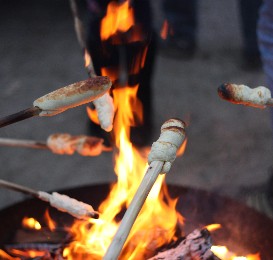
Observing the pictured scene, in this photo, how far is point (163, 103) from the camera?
4492mm

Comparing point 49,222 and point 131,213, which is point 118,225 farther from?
point 131,213

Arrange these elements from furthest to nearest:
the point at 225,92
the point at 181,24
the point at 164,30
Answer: the point at 181,24
the point at 164,30
the point at 225,92

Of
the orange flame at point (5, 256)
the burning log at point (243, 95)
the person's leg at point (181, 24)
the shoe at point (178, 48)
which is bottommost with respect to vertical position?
the shoe at point (178, 48)

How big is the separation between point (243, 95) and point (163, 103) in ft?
9.77

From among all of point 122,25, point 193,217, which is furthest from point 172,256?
point 122,25

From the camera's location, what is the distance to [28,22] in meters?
6.28

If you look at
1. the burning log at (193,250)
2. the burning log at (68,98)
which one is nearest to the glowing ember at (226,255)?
the burning log at (193,250)

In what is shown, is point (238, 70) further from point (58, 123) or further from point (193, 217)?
point (193, 217)

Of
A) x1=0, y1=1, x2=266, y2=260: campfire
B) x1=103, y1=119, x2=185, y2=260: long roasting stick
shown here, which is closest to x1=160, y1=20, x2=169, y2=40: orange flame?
x1=0, y1=1, x2=266, y2=260: campfire

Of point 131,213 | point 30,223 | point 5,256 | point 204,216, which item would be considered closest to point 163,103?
point 204,216

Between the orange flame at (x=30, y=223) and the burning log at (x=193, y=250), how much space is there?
640 millimetres

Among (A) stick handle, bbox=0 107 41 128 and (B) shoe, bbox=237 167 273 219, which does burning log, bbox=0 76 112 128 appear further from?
(B) shoe, bbox=237 167 273 219

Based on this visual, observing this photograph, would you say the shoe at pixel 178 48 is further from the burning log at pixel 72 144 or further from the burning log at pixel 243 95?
the burning log at pixel 243 95

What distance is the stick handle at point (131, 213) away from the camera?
46.6 inches
